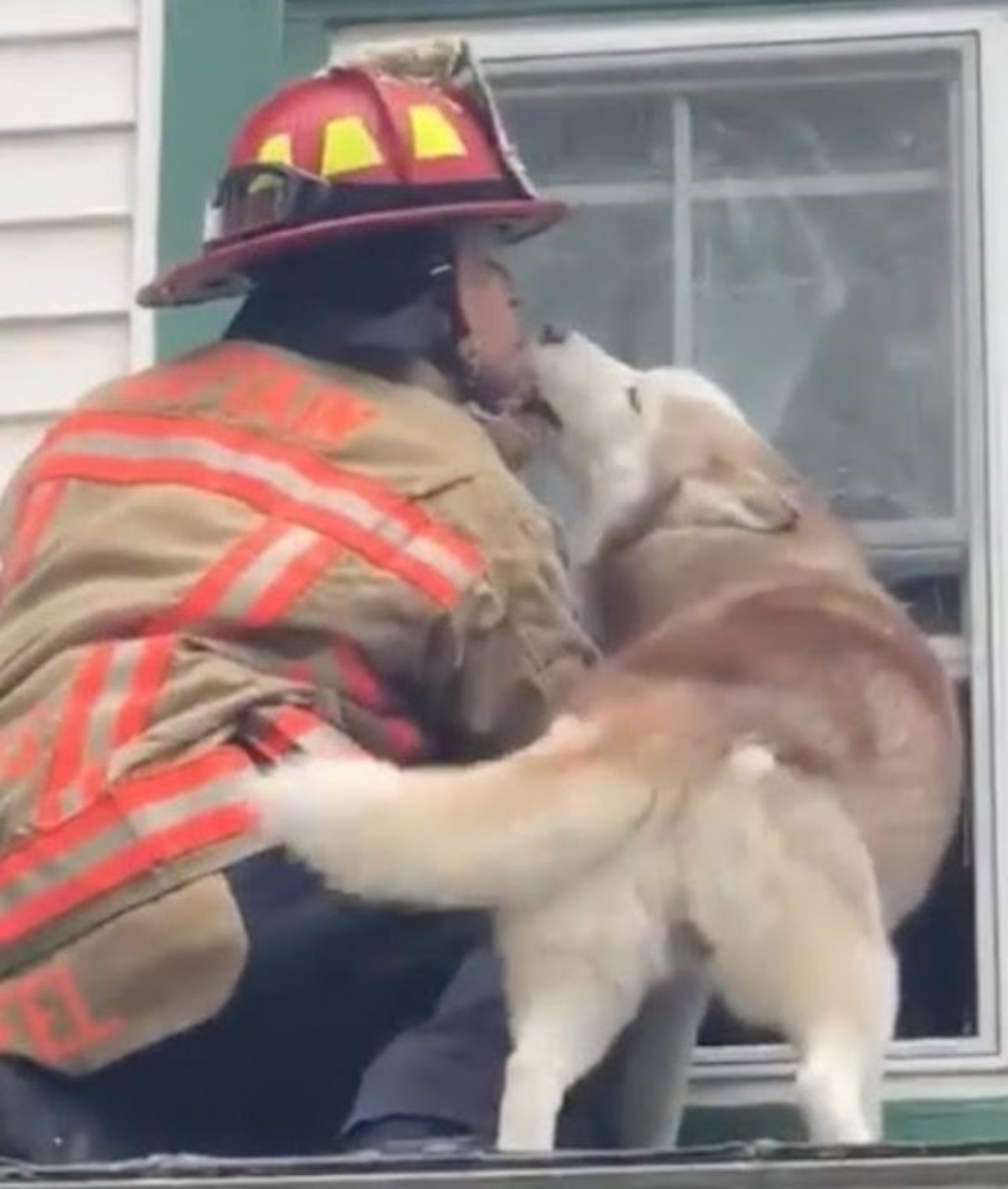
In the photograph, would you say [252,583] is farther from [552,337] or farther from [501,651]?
[552,337]

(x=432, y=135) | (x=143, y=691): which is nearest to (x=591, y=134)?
(x=432, y=135)

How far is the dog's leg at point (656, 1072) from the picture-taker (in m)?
7.73

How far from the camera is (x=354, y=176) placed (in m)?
8.16

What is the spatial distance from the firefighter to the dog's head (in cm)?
7

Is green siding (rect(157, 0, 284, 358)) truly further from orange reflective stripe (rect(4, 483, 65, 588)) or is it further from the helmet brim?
orange reflective stripe (rect(4, 483, 65, 588))

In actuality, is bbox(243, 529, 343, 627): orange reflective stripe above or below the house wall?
below

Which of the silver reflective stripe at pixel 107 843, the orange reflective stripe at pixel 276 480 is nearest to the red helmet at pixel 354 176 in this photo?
the orange reflective stripe at pixel 276 480

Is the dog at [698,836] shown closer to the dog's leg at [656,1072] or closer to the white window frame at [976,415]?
the dog's leg at [656,1072]

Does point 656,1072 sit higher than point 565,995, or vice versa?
point 565,995

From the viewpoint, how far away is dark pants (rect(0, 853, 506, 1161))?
7.70 m

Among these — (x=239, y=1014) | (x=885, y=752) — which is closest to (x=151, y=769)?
(x=239, y=1014)

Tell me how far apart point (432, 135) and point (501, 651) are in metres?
0.68

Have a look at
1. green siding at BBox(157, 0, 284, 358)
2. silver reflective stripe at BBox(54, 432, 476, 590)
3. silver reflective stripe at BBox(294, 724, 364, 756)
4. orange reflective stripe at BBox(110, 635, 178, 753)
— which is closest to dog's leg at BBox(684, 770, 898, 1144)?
silver reflective stripe at BBox(294, 724, 364, 756)

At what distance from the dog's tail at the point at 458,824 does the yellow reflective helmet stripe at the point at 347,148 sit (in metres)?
0.99
